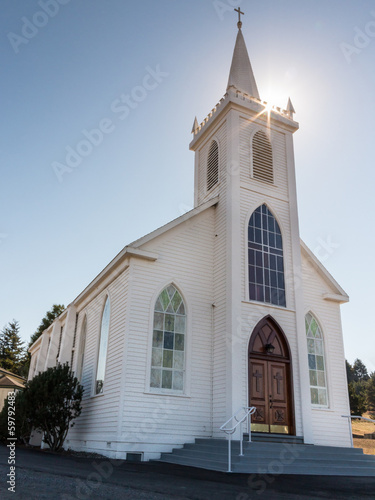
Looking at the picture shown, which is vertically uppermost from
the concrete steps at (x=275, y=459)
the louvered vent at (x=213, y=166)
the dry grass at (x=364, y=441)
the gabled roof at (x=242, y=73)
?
the gabled roof at (x=242, y=73)

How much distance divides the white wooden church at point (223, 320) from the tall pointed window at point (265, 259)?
0.14ft

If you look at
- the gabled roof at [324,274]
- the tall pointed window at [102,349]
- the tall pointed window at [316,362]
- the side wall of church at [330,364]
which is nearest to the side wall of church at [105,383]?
the tall pointed window at [102,349]

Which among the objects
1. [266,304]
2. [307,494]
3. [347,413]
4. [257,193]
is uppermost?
[257,193]

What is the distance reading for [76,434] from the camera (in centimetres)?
1443

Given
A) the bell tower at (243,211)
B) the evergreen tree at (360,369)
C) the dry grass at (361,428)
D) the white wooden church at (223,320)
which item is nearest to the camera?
the white wooden church at (223,320)

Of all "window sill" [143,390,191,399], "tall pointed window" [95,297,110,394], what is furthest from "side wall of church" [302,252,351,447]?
"tall pointed window" [95,297,110,394]

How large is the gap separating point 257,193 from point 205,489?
10242mm

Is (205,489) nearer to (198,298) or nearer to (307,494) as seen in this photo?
(307,494)

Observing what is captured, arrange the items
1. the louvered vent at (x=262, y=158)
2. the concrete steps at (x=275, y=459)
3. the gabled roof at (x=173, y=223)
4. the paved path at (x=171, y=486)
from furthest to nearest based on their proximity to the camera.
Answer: the louvered vent at (x=262, y=158), the gabled roof at (x=173, y=223), the concrete steps at (x=275, y=459), the paved path at (x=171, y=486)

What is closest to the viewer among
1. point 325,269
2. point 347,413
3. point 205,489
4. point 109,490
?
point 109,490

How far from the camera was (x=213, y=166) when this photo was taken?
1574 cm

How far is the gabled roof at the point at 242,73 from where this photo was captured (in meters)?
17.1

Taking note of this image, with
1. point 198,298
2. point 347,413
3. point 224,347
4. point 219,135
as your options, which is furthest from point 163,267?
point 347,413

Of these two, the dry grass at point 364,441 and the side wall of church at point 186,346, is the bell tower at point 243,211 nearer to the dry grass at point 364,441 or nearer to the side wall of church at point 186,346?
the side wall of church at point 186,346
